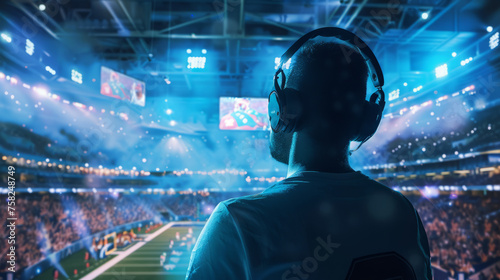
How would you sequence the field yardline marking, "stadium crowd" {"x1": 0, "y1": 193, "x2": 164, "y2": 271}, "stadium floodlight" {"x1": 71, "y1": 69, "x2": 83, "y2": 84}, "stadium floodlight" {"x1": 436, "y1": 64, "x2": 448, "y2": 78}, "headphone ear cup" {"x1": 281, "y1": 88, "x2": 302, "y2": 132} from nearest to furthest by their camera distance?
"headphone ear cup" {"x1": 281, "y1": 88, "x2": 302, "y2": 132}, "stadium floodlight" {"x1": 436, "y1": 64, "x2": 448, "y2": 78}, "stadium crowd" {"x1": 0, "y1": 193, "x2": 164, "y2": 271}, the field yardline marking, "stadium floodlight" {"x1": 71, "y1": 69, "x2": 83, "y2": 84}

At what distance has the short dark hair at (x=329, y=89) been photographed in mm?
850

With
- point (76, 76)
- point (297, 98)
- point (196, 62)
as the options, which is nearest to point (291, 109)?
point (297, 98)

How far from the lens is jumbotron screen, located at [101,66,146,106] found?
9.63 metres

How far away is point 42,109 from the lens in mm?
12875

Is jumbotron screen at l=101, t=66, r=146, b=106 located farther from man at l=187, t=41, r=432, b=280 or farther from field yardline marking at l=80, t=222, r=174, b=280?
man at l=187, t=41, r=432, b=280

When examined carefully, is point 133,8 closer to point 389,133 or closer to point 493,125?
point 493,125

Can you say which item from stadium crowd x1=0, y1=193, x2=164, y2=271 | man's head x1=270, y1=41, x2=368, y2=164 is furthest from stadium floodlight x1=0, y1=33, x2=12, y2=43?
man's head x1=270, y1=41, x2=368, y2=164

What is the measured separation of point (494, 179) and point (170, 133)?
16533 millimetres

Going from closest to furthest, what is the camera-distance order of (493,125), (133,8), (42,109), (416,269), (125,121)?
(416,269) → (133,8) → (493,125) → (42,109) → (125,121)

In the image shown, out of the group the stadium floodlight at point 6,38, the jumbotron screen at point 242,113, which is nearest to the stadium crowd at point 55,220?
the stadium floodlight at point 6,38

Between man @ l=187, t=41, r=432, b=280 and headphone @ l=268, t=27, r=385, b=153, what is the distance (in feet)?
0.09

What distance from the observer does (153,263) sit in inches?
432

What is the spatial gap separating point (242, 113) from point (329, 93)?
921 cm

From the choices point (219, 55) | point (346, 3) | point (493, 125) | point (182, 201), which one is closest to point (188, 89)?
point (219, 55)
